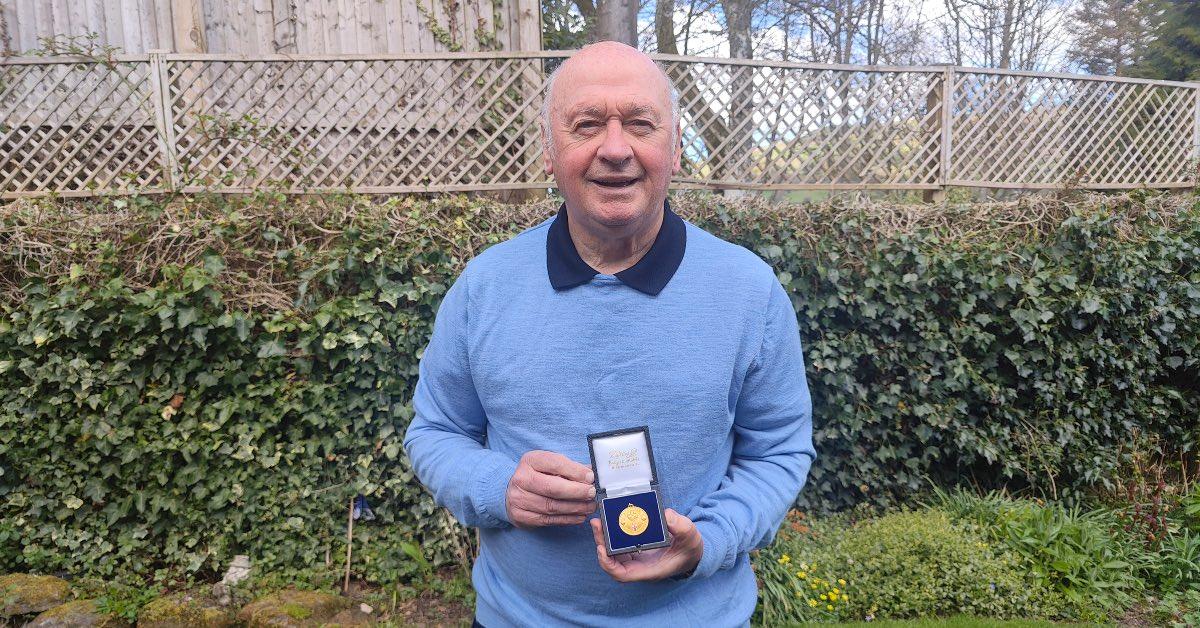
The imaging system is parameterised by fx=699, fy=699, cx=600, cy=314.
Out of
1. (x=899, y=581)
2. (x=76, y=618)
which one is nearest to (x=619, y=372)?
(x=899, y=581)

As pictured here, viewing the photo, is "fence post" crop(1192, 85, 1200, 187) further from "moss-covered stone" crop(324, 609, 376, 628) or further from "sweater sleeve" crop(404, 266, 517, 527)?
"sweater sleeve" crop(404, 266, 517, 527)

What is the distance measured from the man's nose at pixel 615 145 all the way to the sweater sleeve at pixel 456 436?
41 centimetres

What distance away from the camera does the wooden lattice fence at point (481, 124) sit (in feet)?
18.1

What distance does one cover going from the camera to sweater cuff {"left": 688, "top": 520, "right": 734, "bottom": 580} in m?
1.20

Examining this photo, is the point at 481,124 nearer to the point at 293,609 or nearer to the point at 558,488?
the point at 293,609

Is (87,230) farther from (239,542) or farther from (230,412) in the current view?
(239,542)

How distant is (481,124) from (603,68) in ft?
17.9

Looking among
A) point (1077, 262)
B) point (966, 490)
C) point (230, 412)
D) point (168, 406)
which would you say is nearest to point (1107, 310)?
point (1077, 262)

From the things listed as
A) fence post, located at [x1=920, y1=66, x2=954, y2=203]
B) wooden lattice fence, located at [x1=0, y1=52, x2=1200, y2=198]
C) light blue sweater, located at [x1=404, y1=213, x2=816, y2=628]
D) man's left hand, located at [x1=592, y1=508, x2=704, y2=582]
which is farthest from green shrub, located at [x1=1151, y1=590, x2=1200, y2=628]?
fence post, located at [x1=920, y1=66, x2=954, y2=203]

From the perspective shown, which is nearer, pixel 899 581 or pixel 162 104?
pixel 899 581

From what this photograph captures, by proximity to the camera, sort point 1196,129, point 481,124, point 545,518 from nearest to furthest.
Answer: point 545,518
point 481,124
point 1196,129

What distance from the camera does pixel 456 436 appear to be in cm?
146

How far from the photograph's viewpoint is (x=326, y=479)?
372 centimetres

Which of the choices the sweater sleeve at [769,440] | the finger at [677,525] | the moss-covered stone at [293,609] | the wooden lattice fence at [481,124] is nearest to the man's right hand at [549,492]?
the finger at [677,525]
